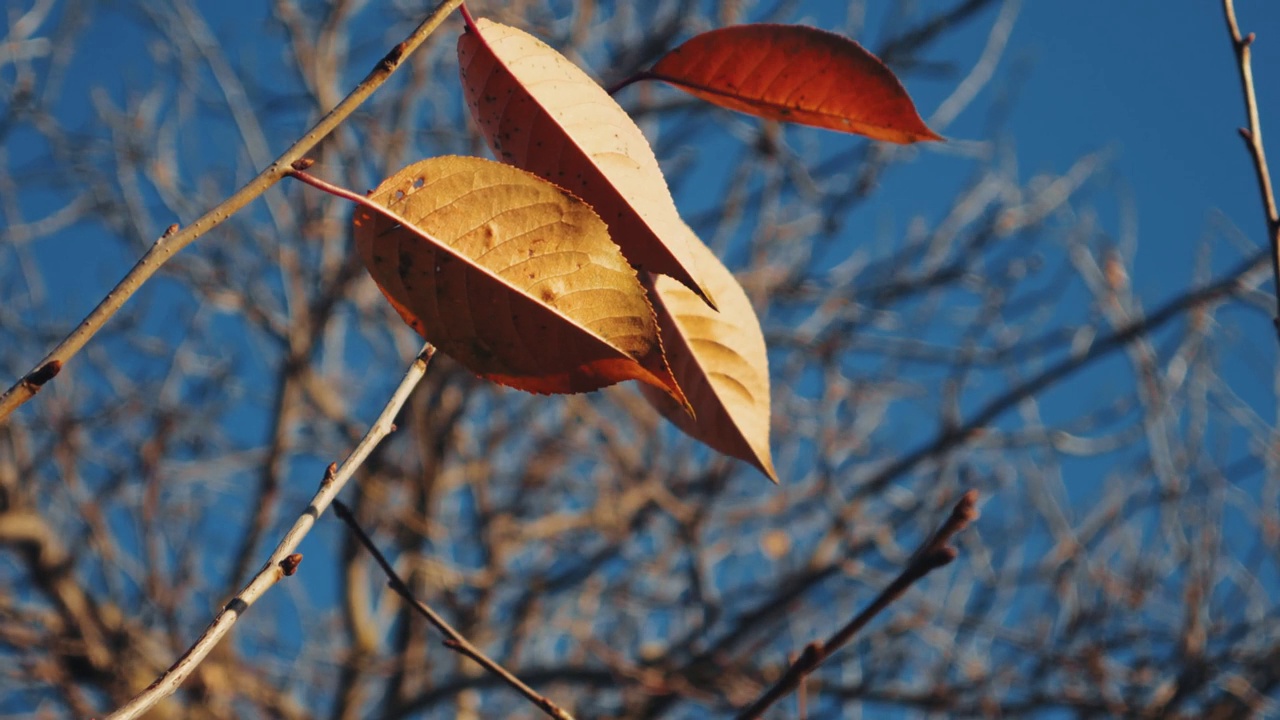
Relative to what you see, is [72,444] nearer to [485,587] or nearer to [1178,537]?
[485,587]

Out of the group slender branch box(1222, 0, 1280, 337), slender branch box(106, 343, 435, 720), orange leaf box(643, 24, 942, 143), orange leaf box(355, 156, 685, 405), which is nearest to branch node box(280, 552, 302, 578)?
slender branch box(106, 343, 435, 720)

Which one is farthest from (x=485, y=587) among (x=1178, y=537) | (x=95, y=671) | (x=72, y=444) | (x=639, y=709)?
(x=1178, y=537)

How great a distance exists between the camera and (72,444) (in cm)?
379

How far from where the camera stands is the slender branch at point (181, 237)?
0.56 metres

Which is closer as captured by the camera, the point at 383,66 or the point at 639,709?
the point at 383,66

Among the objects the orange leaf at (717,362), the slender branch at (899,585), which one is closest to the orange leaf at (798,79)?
the orange leaf at (717,362)

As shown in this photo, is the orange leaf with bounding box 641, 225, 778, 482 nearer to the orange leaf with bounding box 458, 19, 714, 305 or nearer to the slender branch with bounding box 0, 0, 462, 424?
the orange leaf with bounding box 458, 19, 714, 305

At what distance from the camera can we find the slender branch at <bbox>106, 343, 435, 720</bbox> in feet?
1.86

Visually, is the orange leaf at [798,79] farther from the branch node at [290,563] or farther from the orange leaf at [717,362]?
the branch node at [290,563]

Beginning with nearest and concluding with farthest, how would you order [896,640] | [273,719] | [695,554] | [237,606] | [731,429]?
[237,606] → [731,429] → [695,554] → [896,640] → [273,719]

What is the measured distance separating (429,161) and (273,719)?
3.65 meters

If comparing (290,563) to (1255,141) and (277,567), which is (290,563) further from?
(1255,141)

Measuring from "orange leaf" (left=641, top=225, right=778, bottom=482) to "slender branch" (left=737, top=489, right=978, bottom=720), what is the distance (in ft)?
1.15

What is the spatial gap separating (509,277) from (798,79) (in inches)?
13.2
